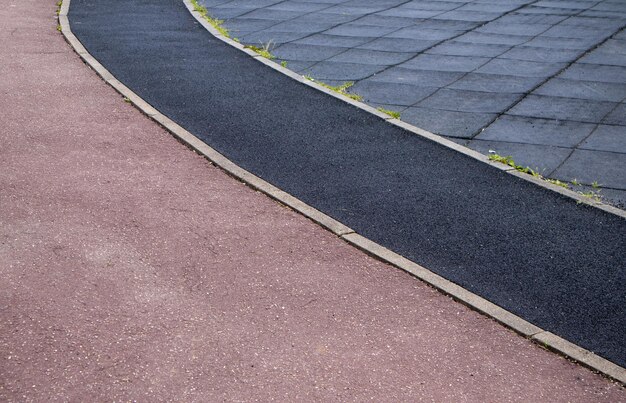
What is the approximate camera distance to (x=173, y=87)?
35.9 ft

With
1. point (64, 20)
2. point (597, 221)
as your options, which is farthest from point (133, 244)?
point (64, 20)

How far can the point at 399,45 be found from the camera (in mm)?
13188

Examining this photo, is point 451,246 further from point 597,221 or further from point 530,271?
point 597,221

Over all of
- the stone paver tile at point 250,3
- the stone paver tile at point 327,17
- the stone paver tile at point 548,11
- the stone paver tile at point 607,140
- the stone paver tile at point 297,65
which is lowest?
the stone paver tile at point 250,3

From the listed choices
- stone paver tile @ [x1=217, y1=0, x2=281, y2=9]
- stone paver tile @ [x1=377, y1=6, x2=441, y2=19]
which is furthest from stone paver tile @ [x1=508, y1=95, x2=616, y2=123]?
stone paver tile @ [x1=217, y1=0, x2=281, y2=9]

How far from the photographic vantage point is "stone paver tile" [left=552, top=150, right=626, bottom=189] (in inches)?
323

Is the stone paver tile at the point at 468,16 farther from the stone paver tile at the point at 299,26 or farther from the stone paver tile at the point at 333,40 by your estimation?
the stone paver tile at the point at 333,40

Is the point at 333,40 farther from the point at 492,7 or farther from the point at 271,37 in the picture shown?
the point at 492,7

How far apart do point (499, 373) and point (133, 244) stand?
3089 millimetres

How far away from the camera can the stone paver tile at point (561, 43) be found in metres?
13.2

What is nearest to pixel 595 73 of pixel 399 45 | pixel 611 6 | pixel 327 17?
pixel 399 45

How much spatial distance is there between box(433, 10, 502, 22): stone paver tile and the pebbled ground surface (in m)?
0.04

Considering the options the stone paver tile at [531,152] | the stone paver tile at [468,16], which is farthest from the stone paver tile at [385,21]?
the stone paver tile at [531,152]

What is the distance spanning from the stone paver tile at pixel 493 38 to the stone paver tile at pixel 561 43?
19 cm
